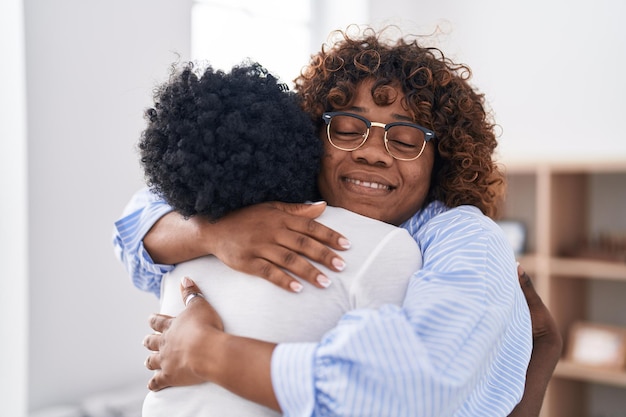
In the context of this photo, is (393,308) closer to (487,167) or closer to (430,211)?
(430,211)

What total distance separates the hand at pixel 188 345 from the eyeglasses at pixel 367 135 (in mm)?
442

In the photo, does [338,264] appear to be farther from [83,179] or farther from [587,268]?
[587,268]

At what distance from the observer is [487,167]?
136 cm

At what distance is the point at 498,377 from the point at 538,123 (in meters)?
3.00

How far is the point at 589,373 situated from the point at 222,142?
2832 millimetres

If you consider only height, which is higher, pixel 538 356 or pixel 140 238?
pixel 140 238

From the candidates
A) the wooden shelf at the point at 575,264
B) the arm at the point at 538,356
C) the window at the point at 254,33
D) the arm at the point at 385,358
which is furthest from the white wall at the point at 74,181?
the wooden shelf at the point at 575,264

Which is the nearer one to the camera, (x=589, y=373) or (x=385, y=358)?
(x=385, y=358)

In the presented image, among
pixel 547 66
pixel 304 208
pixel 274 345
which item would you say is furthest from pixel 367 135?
pixel 547 66

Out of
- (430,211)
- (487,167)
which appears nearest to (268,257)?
(430,211)

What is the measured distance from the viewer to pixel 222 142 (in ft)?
3.16

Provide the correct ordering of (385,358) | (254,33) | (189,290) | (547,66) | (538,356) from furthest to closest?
(547,66), (254,33), (538,356), (189,290), (385,358)

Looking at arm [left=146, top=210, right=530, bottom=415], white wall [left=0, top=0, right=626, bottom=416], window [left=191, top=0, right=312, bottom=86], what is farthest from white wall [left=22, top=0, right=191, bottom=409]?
arm [left=146, top=210, right=530, bottom=415]

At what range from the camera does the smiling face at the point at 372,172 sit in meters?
1.25
